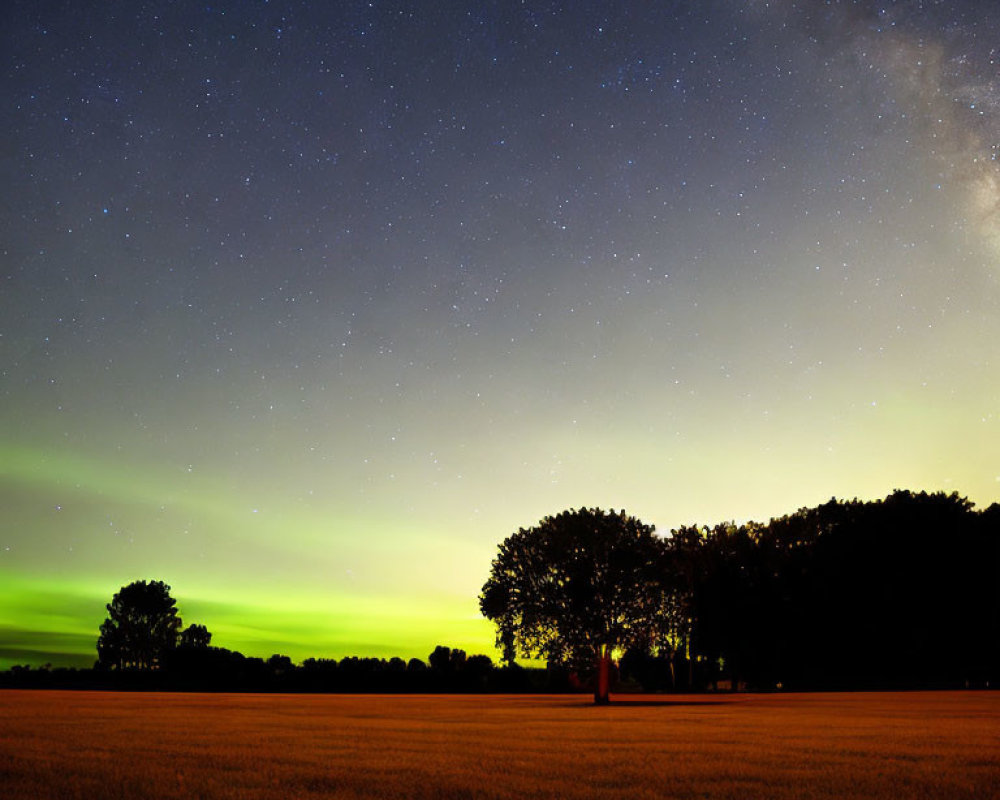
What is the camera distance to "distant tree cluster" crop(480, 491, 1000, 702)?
184 feet

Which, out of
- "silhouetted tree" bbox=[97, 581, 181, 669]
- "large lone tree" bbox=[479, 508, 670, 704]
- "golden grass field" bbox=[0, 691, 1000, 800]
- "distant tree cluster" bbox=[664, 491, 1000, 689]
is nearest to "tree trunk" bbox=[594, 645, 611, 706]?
"large lone tree" bbox=[479, 508, 670, 704]

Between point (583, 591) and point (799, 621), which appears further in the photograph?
point (799, 621)

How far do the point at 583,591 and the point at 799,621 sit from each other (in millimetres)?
32446

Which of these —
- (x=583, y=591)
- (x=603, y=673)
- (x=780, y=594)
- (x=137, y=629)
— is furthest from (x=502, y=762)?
(x=137, y=629)

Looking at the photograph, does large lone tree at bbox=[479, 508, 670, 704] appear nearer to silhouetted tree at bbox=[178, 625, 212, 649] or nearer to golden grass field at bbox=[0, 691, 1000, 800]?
golden grass field at bbox=[0, 691, 1000, 800]

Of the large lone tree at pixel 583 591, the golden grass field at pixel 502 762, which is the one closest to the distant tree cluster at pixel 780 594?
the large lone tree at pixel 583 591

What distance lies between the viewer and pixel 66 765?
16078mm

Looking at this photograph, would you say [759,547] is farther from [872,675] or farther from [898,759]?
[898,759]

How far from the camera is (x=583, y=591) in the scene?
55.1m

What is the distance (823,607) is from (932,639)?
29.6 feet

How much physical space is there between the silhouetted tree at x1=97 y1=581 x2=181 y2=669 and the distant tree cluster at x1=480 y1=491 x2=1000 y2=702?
10450cm

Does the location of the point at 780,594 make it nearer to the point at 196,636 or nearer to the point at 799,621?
the point at 799,621

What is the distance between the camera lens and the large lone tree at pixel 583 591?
182 feet

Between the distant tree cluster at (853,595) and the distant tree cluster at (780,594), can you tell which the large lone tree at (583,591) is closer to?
the distant tree cluster at (780,594)
